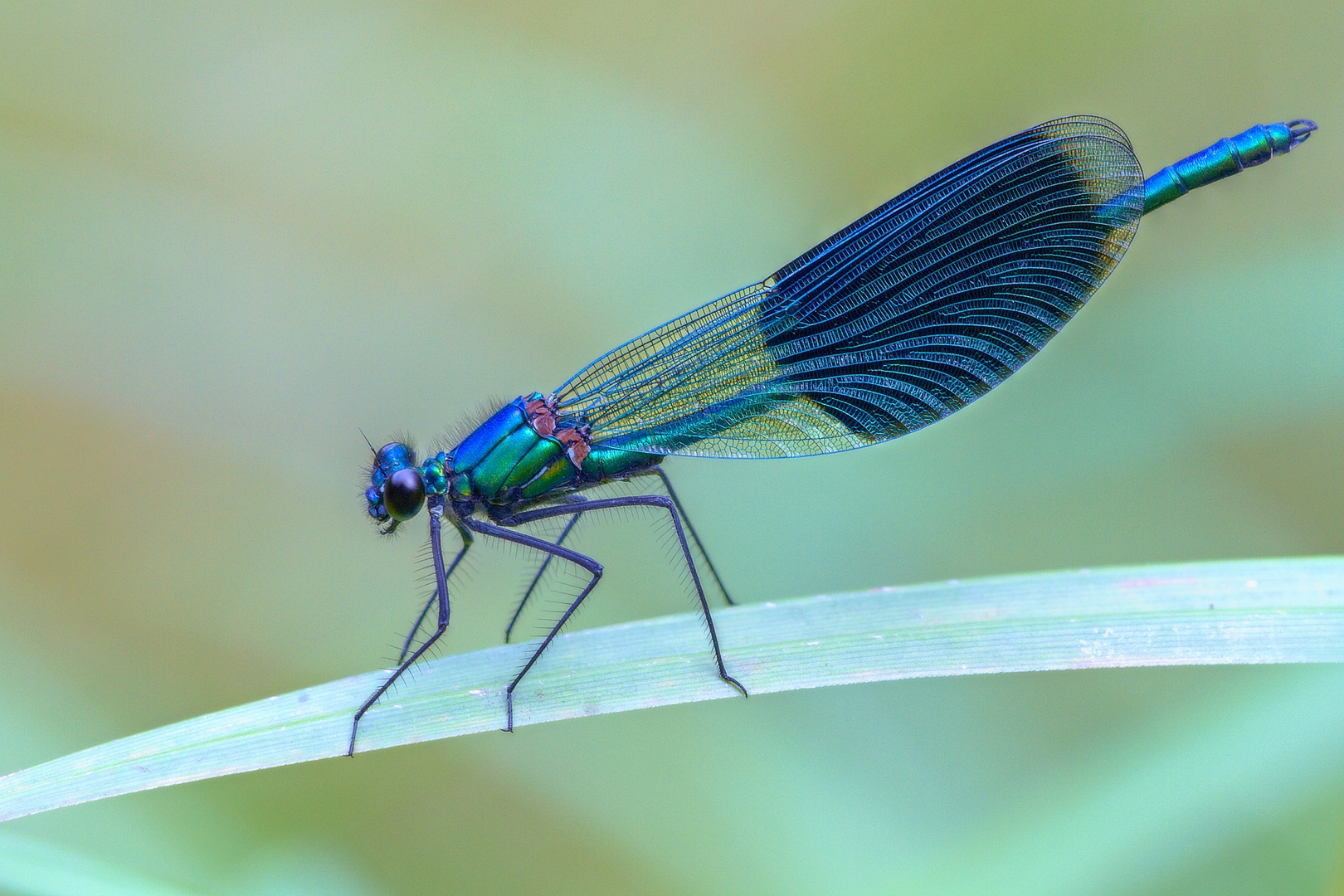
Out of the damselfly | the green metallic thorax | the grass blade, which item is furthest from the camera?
the green metallic thorax

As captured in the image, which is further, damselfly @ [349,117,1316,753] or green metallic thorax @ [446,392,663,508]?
green metallic thorax @ [446,392,663,508]

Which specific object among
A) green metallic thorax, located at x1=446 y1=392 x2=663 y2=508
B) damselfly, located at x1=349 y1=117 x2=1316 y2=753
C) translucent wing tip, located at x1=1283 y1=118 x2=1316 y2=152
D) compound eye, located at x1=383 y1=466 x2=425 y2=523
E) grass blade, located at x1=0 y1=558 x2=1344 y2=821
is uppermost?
translucent wing tip, located at x1=1283 y1=118 x2=1316 y2=152

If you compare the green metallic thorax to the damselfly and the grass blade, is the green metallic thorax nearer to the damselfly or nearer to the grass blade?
the damselfly

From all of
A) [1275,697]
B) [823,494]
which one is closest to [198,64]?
[823,494]

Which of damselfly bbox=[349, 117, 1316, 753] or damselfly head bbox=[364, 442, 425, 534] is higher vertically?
damselfly bbox=[349, 117, 1316, 753]

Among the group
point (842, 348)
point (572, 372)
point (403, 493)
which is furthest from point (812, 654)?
point (572, 372)

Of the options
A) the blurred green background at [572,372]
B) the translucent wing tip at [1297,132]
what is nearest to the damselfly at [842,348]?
the translucent wing tip at [1297,132]

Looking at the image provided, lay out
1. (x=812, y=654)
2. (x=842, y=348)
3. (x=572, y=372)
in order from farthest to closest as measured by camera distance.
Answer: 1. (x=572, y=372)
2. (x=842, y=348)
3. (x=812, y=654)

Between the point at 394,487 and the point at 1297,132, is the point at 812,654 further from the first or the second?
the point at 1297,132

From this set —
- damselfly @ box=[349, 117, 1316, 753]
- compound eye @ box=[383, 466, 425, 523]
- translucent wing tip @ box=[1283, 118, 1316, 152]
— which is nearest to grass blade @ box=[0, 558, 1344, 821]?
damselfly @ box=[349, 117, 1316, 753]
